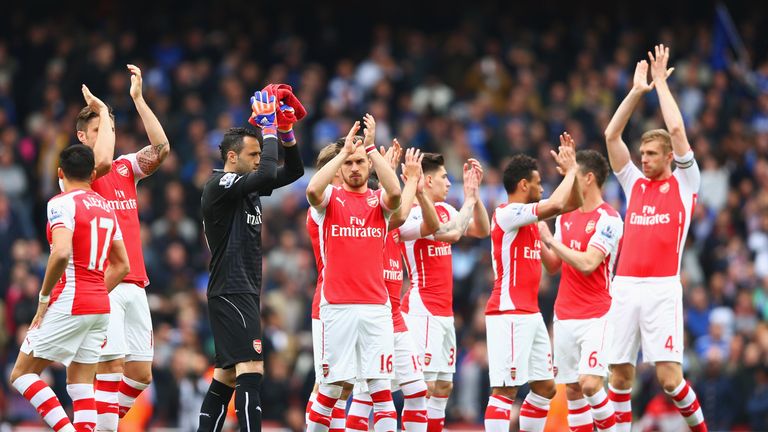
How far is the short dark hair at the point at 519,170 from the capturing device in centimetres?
1374

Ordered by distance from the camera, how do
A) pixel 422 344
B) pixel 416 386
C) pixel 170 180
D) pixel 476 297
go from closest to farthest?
pixel 416 386 → pixel 422 344 → pixel 476 297 → pixel 170 180

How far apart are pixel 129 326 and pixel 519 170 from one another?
4.57m

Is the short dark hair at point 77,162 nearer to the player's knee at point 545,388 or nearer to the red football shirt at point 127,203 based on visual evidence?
the red football shirt at point 127,203

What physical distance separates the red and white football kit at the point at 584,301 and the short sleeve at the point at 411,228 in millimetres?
1807

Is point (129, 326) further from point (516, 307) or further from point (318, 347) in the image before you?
point (516, 307)

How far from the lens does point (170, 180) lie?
24.0 meters

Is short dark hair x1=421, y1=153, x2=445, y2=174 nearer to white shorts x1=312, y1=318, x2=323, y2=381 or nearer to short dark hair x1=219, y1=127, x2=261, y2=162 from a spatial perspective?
short dark hair x1=219, y1=127, x2=261, y2=162

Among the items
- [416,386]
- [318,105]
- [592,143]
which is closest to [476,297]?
[592,143]

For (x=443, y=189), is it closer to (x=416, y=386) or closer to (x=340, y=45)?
(x=416, y=386)

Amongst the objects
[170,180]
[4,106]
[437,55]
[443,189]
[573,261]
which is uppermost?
[437,55]

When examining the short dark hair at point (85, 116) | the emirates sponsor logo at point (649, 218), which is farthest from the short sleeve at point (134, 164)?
the emirates sponsor logo at point (649, 218)

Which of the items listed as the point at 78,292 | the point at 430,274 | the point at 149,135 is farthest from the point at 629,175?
the point at 78,292

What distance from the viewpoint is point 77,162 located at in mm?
12141

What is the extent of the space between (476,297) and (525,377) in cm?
845
